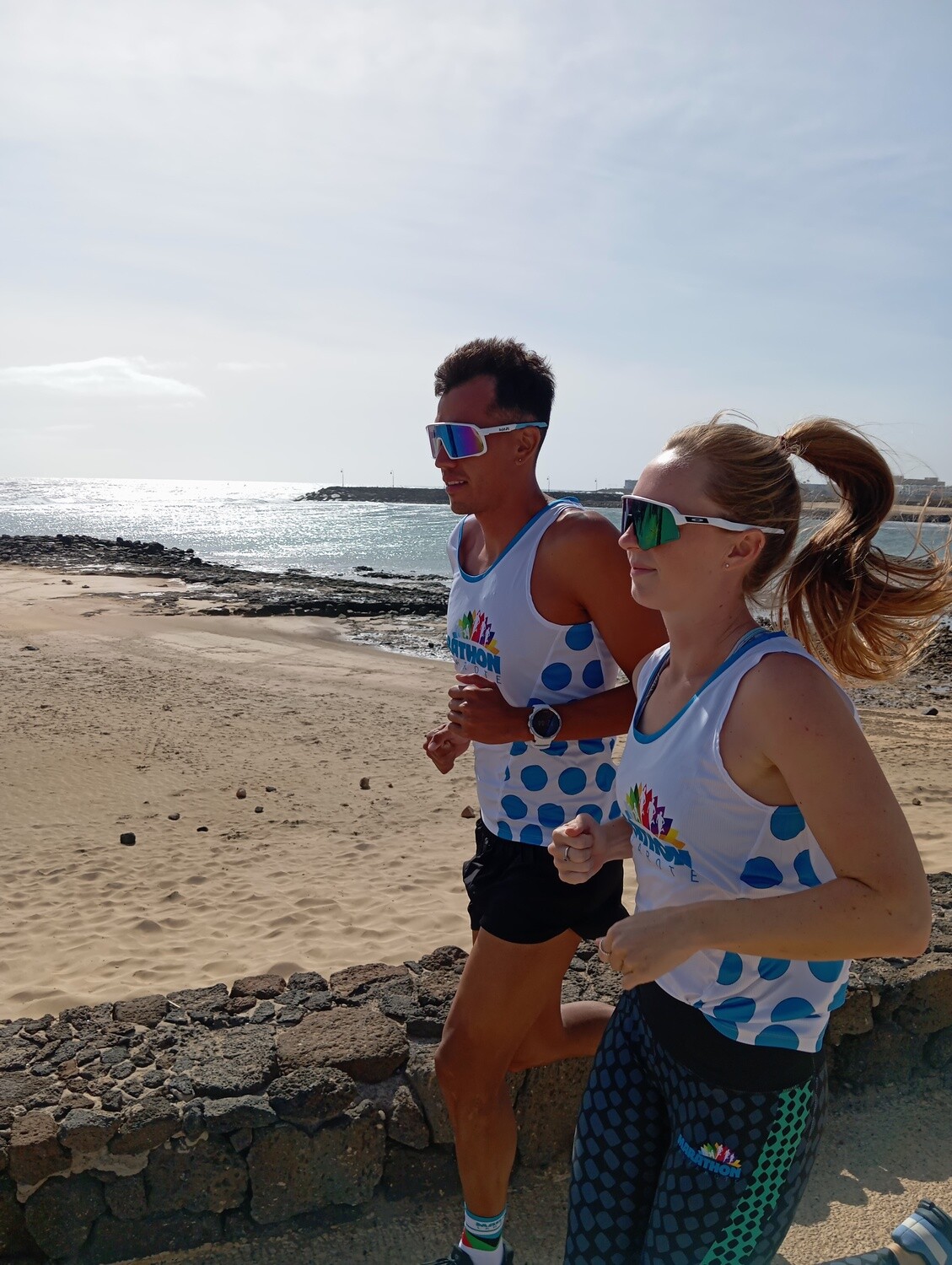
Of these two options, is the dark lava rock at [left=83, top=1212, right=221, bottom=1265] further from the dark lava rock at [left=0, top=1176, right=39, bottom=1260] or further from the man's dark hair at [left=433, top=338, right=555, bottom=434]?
the man's dark hair at [left=433, top=338, right=555, bottom=434]

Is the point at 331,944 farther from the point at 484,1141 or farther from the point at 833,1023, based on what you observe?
the point at 484,1141

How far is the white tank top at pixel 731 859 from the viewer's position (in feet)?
5.67

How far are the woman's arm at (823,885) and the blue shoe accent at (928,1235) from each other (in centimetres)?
107

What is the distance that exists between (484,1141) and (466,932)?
3164 mm

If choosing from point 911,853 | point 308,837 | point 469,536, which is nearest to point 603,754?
point 469,536

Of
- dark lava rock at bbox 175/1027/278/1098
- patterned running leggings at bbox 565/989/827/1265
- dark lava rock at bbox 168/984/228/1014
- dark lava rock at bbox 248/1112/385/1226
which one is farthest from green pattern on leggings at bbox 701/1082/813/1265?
Result: dark lava rock at bbox 168/984/228/1014

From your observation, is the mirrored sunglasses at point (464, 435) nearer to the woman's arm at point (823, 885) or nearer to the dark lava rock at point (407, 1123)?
the woman's arm at point (823, 885)

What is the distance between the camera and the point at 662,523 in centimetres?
191

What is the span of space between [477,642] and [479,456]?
1.72 ft

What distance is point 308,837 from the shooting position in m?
7.70

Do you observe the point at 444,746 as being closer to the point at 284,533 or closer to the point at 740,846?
the point at 740,846

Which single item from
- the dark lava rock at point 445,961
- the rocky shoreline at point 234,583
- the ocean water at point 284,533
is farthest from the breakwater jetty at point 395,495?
the dark lava rock at point 445,961

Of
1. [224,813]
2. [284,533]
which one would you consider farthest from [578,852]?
[284,533]

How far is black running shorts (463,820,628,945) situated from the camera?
249 cm
